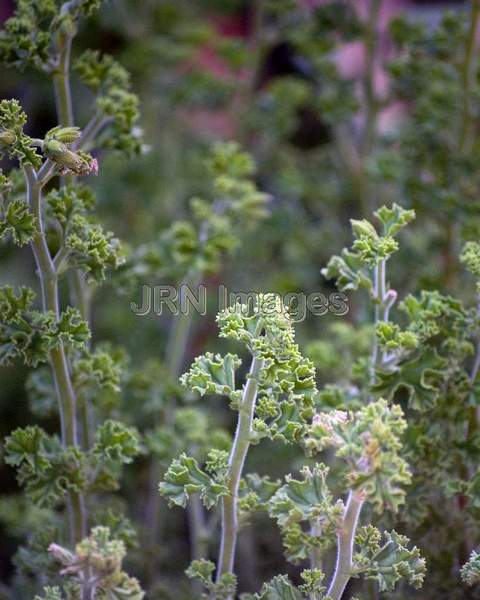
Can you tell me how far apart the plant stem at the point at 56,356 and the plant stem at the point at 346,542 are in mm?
366

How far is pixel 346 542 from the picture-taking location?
0.83 m

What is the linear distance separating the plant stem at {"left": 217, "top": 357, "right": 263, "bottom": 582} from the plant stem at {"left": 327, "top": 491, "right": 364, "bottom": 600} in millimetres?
133

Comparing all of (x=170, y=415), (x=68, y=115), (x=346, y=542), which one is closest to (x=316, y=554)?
(x=346, y=542)

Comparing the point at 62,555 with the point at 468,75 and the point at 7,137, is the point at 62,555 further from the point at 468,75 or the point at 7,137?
the point at 468,75

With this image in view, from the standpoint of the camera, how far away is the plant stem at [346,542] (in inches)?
31.7

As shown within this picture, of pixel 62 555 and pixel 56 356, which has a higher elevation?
pixel 56 356

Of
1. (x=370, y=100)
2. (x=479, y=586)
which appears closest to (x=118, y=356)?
(x=479, y=586)

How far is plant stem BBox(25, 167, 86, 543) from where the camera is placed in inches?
34.9

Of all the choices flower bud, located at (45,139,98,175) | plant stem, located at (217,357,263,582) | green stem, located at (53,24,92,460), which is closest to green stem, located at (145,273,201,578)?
green stem, located at (53,24,92,460)

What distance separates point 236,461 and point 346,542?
149 millimetres

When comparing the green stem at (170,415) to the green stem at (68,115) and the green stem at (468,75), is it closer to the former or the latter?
the green stem at (68,115)

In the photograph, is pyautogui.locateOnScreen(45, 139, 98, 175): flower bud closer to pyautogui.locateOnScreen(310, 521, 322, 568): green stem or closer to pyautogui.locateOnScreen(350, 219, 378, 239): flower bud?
pyautogui.locateOnScreen(350, 219, 378, 239): flower bud

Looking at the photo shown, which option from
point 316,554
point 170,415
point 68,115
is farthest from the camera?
point 170,415

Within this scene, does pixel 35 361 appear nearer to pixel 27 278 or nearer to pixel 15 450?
pixel 15 450
